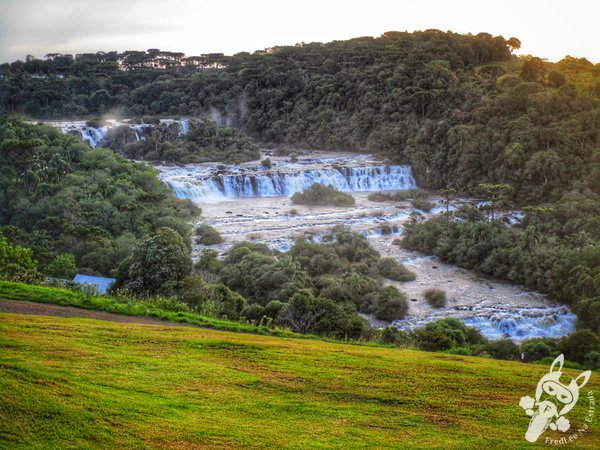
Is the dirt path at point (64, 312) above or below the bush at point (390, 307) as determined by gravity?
above

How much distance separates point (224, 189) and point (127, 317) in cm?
3413

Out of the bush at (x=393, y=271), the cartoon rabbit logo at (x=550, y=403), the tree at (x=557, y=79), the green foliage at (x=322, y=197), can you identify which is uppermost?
the tree at (x=557, y=79)

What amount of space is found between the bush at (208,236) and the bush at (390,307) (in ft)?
41.3

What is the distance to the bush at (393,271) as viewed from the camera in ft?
103

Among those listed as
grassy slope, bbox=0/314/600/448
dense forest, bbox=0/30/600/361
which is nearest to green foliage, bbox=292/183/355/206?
dense forest, bbox=0/30/600/361

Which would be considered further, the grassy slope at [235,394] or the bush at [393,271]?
the bush at [393,271]

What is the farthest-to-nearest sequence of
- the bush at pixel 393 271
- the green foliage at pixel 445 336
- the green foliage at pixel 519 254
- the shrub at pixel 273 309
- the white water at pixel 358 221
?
the bush at pixel 393 271
the green foliage at pixel 519 254
the white water at pixel 358 221
the shrub at pixel 273 309
the green foliage at pixel 445 336

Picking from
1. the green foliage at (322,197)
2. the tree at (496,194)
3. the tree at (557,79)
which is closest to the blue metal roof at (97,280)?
the green foliage at (322,197)

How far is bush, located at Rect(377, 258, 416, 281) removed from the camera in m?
31.3

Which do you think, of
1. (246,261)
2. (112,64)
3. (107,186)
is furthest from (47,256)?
(112,64)

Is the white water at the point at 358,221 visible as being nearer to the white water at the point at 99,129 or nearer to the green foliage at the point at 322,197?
the green foliage at the point at 322,197

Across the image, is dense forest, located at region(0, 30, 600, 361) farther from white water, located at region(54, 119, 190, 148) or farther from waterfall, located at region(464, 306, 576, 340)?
white water, located at region(54, 119, 190, 148)

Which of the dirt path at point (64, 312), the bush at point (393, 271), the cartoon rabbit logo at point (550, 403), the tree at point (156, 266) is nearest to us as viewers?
the cartoon rabbit logo at point (550, 403)

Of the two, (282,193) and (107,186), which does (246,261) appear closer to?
(107,186)
